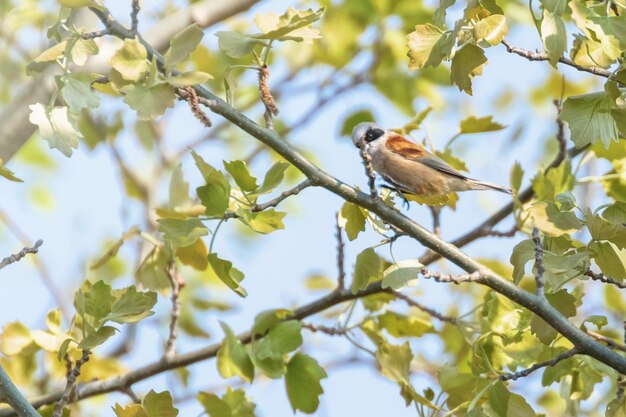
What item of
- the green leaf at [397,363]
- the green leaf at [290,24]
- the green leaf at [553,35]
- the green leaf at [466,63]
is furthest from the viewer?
the green leaf at [397,363]

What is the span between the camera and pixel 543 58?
2.37 metres

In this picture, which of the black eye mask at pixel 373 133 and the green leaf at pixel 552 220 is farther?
the black eye mask at pixel 373 133

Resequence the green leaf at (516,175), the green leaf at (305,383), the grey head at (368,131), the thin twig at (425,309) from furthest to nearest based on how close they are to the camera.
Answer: the grey head at (368,131), the thin twig at (425,309), the green leaf at (516,175), the green leaf at (305,383)

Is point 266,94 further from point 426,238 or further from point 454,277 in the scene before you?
point 454,277

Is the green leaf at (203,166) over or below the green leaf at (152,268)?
over

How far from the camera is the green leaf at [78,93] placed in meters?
2.49

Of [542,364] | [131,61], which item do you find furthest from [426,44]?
[542,364]

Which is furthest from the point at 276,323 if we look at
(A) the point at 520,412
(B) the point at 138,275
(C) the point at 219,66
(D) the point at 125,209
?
(D) the point at 125,209

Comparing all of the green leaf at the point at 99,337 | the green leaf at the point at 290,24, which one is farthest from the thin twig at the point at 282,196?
the green leaf at the point at 99,337

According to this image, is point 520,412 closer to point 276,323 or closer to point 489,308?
point 489,308

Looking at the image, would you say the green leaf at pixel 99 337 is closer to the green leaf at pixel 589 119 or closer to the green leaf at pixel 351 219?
the green leaf at pixel 351 219

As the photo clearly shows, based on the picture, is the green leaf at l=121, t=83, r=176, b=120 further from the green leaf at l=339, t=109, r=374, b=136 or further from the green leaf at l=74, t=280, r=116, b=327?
the green leaf at l=339, t=109, r=374, b=136

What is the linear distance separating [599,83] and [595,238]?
197 inches

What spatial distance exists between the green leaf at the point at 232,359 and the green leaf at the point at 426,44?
108 cm
